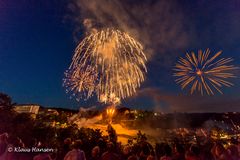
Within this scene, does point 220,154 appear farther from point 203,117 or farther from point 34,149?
point 203,117

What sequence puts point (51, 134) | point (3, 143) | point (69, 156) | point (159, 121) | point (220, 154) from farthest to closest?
point (159, 121), point (51, 134), point (220, 154), point (69, 156), point (3, 143)

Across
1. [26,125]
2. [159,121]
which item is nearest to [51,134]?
[26,125]

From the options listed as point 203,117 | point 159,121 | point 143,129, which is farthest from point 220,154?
point 203,117

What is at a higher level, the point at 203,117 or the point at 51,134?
the point at 203,117

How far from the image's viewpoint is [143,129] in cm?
4981

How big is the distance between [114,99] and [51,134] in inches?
522

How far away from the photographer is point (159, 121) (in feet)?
178

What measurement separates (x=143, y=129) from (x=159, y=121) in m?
6.21

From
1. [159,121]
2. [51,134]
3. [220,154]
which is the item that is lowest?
[220,154]

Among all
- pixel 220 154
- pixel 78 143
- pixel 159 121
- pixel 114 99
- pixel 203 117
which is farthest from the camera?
pixel 203 117

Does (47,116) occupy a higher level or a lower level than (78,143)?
higher

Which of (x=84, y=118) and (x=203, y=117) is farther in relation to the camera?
(x=203, y=117)

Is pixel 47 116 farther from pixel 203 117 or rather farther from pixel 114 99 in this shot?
pixel 203 117

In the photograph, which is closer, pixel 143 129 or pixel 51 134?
pixel 51 134
